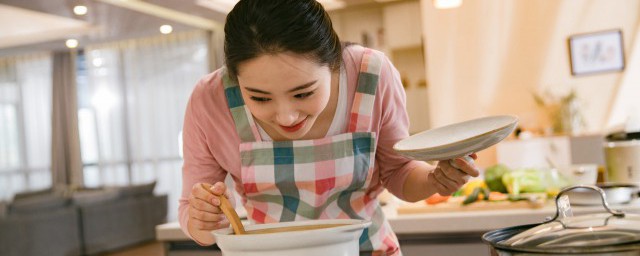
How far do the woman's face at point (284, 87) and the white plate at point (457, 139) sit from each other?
0.16 m

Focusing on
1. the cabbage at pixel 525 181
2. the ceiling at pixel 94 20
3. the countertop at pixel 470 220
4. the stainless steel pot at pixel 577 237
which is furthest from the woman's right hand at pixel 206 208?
the ceiling at pixel 94 20

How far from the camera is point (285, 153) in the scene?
3.78 feet

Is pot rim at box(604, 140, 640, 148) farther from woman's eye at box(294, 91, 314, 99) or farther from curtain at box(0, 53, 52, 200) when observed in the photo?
curtain at box(0, 53, 52, 200)

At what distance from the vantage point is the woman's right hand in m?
0.86

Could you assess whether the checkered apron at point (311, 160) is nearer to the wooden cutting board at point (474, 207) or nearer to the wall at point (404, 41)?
the wooden cutting board at point (474, 207)

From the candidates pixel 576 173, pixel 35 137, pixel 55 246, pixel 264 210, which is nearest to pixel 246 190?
pixel 264 210

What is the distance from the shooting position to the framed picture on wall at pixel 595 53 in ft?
19.5

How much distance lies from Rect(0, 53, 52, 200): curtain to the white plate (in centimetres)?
992

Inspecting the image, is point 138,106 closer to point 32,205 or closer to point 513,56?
point 32,205

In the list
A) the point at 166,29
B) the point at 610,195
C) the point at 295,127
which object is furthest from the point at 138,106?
the point at 295,127

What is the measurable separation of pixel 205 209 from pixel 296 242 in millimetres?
278

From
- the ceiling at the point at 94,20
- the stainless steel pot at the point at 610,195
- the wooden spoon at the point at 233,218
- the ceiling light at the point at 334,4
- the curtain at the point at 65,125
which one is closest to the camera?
the wooden spoon at the point at 233,218

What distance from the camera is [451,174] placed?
1010 millimetres

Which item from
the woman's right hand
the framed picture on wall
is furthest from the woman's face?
the framed picture on wall
